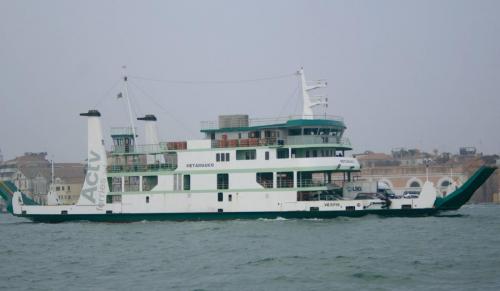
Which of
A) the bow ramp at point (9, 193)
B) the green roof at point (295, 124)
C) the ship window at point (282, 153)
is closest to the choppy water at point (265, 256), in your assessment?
the ship window at point (282, 153)

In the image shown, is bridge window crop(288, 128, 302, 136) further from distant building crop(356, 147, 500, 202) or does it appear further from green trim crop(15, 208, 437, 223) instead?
distant building crop(356, 147, 500, 202)

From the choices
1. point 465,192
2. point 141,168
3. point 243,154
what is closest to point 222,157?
point 243,154

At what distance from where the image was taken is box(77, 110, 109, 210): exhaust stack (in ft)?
162

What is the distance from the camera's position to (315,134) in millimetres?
46281

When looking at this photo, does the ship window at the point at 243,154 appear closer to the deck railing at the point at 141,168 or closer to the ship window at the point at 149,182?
the deck railing at the point at 141,168

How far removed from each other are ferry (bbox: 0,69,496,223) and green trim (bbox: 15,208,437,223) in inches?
2.3

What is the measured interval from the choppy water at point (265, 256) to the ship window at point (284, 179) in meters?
2.81

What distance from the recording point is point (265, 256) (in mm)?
30547

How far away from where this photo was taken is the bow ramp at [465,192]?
4309 cm

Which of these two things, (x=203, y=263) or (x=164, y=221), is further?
(x=164, y=221)

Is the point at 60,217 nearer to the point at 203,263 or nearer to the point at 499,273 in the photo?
the point at 203,263

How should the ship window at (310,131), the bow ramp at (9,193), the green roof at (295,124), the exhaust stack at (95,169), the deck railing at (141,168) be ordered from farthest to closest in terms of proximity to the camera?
the bow ramp at (9,193) → the exhaust stack at (95,169) → the deck railing at (141,168) → the ship window at (310,131) → the green roof at (295,124)

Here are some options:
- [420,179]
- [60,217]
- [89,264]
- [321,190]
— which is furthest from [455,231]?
[420,179]

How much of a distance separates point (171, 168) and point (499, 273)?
26.3 metres
